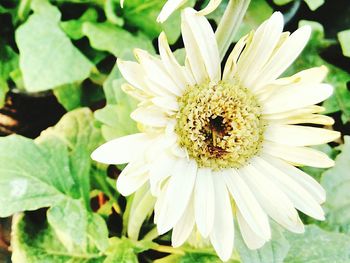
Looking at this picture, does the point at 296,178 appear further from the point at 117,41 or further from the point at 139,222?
the point at 117,41

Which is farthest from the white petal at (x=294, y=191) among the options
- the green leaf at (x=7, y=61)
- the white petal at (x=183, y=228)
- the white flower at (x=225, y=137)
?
the green leaf at (x=7, y=61)

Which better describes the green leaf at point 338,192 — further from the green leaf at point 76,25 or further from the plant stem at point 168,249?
the green leaf at point 76,25

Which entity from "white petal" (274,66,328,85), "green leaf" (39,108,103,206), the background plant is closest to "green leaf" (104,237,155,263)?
the background plant

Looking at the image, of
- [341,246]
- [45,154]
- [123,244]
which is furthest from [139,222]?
[341,246]

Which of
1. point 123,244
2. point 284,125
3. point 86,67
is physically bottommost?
point 123,244

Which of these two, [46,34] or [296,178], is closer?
[296,178]

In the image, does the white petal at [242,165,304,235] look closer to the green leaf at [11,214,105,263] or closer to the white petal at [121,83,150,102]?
the white petal at [121,83,150,102]

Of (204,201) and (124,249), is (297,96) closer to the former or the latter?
(204,201)
